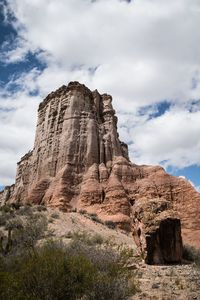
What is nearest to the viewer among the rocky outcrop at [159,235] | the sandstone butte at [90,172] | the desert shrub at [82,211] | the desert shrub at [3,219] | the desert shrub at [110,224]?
the rocky outcrop at [159,235]

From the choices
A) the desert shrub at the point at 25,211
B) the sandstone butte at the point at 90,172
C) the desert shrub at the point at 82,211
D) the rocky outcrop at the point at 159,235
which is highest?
the sandstone butte at the point at 90,172

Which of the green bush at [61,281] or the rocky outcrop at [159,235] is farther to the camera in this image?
the rocky outcrop at [159,235]

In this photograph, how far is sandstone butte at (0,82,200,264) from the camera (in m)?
39.9

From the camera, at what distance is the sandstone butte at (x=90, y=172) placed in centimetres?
3994

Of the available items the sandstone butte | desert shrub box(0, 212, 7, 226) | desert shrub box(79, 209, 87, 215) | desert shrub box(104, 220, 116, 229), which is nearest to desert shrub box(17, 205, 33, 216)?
desert shrub box(0, 212, 7, 226)

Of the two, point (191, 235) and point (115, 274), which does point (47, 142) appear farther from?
point (115, 274)

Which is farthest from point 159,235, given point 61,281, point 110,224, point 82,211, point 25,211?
point 82,211

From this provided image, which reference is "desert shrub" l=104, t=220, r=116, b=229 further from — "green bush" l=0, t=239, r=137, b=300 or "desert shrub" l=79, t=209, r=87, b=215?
"green bush" l=0, t=239, r=137, b=300

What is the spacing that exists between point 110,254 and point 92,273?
→ 2.69 m

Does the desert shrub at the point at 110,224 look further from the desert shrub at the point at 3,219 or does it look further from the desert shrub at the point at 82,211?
the desert shrub at the point at 3,219

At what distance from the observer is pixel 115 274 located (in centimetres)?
888

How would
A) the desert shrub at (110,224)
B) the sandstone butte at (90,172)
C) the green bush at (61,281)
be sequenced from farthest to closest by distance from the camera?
the sandstone butte at (90,172)
the desert shrub at (110,224)
the green bush at (61,281)

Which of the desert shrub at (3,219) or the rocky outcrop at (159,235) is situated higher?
the desert shrub at (3,219)

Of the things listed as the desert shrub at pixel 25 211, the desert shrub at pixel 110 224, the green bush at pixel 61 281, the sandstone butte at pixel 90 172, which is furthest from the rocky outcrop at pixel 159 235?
the desert shrub at pixel 110 224
